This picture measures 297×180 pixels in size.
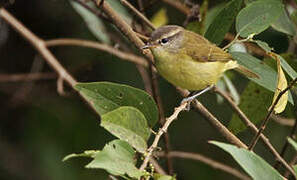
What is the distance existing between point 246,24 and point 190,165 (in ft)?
6.69

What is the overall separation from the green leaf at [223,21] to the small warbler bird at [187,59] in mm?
52

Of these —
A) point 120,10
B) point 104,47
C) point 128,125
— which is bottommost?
point 128,125

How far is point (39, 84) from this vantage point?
4.42 meters

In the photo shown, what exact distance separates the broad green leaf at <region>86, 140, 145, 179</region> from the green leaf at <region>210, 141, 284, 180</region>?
264mm

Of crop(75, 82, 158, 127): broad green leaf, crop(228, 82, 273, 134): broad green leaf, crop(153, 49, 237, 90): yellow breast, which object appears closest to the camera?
crop(75, 82, 158, 127): broad green leaf

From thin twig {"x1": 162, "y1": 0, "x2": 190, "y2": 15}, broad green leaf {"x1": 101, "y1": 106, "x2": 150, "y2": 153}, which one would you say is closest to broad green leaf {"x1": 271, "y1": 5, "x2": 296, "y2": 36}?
thin twig {"x1": 162, "y1": 0, "x2": 190, "y2": 15}

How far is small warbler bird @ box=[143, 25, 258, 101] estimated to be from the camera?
8.35 feet

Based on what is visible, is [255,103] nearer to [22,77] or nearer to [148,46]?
[148,46]

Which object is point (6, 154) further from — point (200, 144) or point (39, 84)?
point (200, 144)

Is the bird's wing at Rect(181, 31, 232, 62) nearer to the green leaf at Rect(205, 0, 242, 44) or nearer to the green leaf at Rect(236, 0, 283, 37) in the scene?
the green leaf at Rect(205, 0, 242, 44)

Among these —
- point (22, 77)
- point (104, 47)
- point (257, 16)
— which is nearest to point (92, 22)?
point (104, 47)

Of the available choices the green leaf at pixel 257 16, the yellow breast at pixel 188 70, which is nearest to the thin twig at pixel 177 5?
the yellow breast at pixel 188 70

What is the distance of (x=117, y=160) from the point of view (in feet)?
4.77

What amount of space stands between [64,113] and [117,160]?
9.12ft
